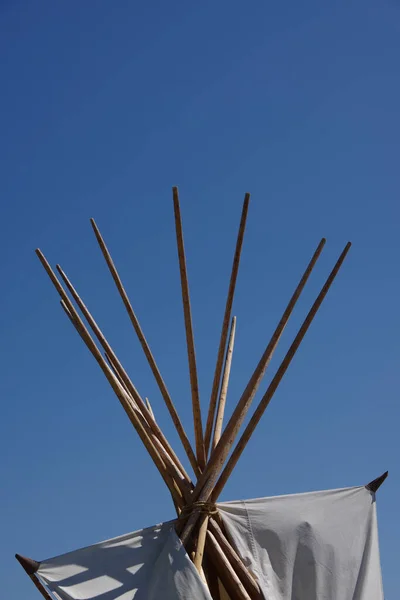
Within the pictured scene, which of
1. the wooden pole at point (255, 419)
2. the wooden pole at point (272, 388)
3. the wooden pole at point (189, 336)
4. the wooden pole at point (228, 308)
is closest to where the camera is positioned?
the wooden pole at point (272, 388)

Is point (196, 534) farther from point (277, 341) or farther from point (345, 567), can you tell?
point (277, 341)

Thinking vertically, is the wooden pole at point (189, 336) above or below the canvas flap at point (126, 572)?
above

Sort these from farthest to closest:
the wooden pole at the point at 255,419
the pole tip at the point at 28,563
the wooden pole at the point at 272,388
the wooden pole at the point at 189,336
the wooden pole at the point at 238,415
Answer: the wooden pole at the point at 189,336
the wooden pole at the point at 255,419
the wooden pole at the point at 238,415
the wooden pole at the point at 272,388
the pole tip at the point at 28,563

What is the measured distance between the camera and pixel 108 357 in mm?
6238

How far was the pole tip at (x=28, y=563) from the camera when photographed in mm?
5031

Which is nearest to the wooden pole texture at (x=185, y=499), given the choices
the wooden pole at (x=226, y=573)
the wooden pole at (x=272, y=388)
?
the wooden pole at (x=226, y=573)

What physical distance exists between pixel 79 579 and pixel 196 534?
0.79 meters

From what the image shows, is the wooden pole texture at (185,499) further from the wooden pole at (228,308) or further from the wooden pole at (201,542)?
the wooden pole at (228,308)

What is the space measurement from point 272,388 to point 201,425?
58 centimetres

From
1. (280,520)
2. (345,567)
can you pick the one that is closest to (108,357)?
(280,520)

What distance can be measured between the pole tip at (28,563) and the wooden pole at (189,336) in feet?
4.69

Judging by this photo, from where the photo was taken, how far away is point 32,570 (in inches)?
199

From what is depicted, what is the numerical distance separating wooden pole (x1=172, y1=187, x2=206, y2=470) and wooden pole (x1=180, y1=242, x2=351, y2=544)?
334mm

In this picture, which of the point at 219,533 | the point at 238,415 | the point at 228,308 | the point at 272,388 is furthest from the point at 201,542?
the point at 228,308
